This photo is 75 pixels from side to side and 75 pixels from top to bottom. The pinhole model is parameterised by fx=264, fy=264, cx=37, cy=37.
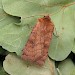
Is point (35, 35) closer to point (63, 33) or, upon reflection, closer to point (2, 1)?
point (63, 33)

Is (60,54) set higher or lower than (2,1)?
lower

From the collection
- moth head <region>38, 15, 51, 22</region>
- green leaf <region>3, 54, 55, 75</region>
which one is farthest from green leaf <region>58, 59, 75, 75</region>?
moth head <region>38, 15, 51, 22</region>

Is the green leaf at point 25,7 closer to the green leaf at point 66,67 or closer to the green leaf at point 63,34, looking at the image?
the green leaf at point 63,34

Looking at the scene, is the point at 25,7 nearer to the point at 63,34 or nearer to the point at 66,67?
the point at 63,34

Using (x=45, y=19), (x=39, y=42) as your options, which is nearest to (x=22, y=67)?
(x=39, y=42)

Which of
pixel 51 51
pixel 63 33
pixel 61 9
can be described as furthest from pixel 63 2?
pixel 51 51

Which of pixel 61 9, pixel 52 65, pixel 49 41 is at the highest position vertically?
pixel 61 9

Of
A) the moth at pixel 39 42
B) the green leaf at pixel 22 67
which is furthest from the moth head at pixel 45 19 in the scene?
the green leaf at pixel 22 67

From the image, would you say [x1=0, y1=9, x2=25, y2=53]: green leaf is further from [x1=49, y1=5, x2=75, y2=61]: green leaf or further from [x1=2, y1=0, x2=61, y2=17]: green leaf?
[x1=49, y1=5, x2=75, y2=61]: green leaf
